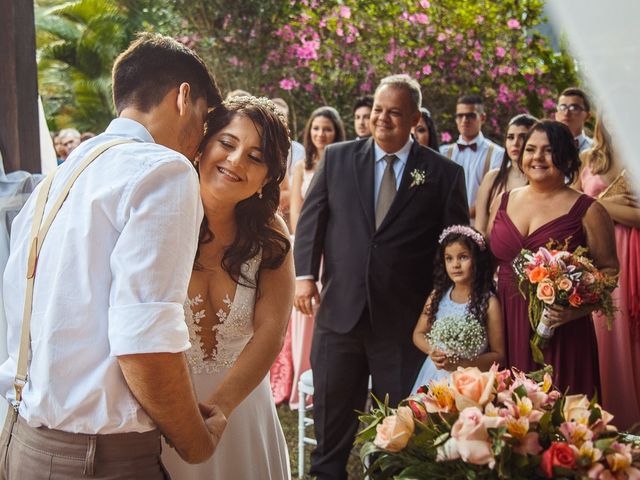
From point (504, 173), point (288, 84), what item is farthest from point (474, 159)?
point (288, 84)

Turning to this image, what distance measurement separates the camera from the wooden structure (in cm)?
410

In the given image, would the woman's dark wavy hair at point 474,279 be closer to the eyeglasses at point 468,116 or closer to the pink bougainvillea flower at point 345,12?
the eyeglasses at point 468,116

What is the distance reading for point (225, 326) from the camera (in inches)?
111

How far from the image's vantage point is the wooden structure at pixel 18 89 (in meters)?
4.10

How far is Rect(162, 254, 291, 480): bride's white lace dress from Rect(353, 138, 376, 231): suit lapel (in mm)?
1763

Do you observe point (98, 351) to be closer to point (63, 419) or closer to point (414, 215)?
point (63, 419)

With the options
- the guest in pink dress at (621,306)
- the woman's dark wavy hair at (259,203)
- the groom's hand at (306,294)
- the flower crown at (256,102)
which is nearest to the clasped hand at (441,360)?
the groom's hand at (306,294)

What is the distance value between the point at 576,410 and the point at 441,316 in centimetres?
261

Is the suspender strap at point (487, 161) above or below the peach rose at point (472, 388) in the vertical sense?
above

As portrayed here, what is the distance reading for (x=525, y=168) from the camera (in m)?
4.54

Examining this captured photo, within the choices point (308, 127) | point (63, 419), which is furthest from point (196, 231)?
point (308, 127)

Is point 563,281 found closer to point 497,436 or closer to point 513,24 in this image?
point 497,436

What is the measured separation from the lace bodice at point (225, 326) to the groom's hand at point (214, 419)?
519mm

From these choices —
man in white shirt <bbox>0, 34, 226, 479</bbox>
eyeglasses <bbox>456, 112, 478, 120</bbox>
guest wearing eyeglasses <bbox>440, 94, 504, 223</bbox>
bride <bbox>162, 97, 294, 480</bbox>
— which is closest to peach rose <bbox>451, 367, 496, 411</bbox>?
man in white shirt <bbox>0, 34, 226, 479</bbox>
